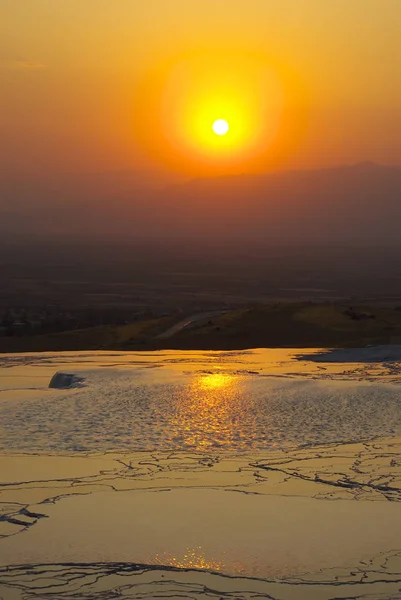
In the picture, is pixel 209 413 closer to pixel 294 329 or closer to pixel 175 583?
pixel 175 583

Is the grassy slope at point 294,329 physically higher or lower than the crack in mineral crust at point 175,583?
higher

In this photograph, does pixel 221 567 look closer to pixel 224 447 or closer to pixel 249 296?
pixel 224 447

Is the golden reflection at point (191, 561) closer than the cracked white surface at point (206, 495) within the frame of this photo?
No

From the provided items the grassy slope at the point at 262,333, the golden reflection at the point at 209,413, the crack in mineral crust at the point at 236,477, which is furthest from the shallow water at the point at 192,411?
the grassy slope at the point at 262,333

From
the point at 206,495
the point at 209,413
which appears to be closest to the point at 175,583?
the point at 206,495

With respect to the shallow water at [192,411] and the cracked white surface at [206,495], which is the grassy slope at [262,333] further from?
the cracked white surface at [206,495]
